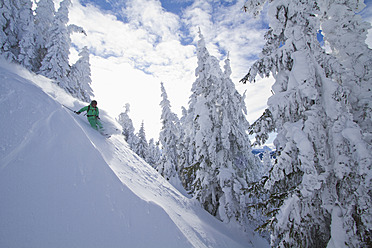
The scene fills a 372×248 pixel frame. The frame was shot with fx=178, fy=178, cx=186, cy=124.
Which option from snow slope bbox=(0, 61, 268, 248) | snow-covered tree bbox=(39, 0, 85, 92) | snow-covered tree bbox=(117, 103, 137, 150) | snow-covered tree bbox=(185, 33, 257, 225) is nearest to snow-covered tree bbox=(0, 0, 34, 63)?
snow-covered tree bbox=(39, 0, 85, 92)

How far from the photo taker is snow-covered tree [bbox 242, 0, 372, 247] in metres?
4.32

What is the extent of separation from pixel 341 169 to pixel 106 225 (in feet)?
18.8

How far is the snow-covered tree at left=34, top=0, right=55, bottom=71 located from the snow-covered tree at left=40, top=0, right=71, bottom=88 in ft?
3.86

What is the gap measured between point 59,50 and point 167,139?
1489cm

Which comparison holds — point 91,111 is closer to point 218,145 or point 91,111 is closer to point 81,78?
point 218,145

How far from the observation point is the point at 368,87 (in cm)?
636

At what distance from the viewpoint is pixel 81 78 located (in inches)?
773

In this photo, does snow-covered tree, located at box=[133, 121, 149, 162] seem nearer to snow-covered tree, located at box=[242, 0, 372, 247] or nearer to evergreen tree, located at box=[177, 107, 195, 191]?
evergreen tree, located at box=[177, 107, 195, 191]

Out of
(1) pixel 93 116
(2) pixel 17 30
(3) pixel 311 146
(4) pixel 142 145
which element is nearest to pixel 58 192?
(1) pixel 93 116

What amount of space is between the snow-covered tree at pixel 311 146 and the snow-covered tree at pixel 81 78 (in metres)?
17.8

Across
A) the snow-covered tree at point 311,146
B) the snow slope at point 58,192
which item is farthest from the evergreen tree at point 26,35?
the snow-covered tree at point 311,146

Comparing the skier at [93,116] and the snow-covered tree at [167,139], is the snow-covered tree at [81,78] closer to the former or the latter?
the snow-covered tree at [167,139]

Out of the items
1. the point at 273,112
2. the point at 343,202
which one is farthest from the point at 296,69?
the point at 343,202

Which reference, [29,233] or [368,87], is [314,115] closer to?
[368,87]
